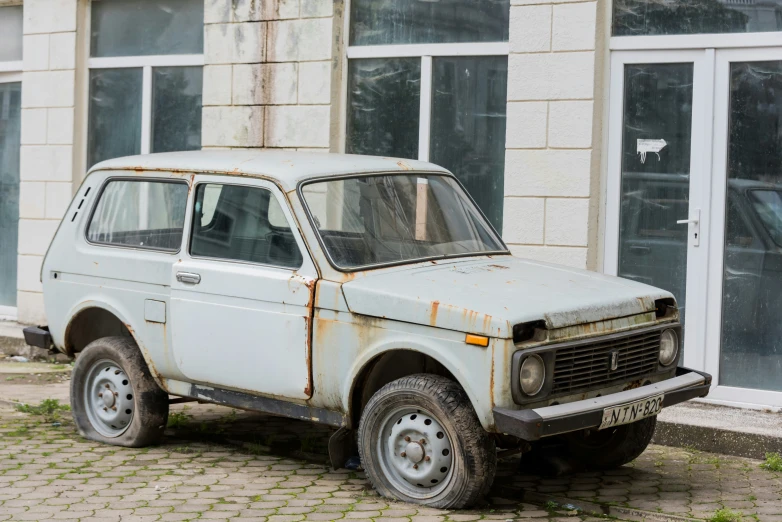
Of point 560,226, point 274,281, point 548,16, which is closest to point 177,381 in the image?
point 274,281

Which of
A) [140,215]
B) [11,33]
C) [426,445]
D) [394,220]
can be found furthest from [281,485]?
[11,33]

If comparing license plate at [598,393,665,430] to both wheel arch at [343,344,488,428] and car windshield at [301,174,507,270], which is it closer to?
wheel arch at [343,344,488,428]

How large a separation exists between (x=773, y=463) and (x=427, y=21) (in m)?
4.66

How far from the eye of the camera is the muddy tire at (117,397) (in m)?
7.40

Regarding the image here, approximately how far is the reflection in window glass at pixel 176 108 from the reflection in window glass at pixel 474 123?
2.62 meters

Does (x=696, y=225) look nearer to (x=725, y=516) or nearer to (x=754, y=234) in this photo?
(x=754, y=234)

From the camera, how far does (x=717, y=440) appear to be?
7828 mm

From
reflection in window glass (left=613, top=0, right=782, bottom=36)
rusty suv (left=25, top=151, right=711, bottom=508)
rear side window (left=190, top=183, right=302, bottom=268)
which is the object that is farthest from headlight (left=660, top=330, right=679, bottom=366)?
reflection in window glass (left=613, top=0, right=782, bottom=36)

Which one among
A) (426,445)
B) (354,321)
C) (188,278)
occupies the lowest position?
(426,445)

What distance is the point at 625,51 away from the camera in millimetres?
9109

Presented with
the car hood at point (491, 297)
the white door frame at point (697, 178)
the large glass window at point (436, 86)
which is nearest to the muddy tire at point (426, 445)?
the car hood at point (491, 297)

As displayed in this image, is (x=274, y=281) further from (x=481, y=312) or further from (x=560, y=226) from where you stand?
(x=560, y=226)

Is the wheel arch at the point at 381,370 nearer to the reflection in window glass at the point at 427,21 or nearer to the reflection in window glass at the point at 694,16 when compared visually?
the reflection in window glass at the point at 694,16

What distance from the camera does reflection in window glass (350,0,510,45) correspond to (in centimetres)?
980
